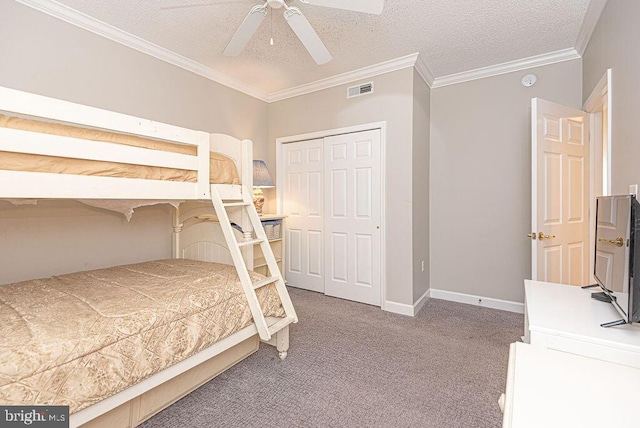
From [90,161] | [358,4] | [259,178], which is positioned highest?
[358,4]

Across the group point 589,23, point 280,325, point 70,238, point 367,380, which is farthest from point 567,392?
point 70,238

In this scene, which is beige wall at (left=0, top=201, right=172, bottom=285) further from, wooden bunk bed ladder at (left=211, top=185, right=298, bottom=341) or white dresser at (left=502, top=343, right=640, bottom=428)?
white dresser at (left=502, top=343, right=640, bottom=428)

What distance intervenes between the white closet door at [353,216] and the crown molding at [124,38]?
1458 mm

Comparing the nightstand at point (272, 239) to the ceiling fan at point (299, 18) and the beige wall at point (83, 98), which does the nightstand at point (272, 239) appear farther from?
the ceiling fan at point (299, 18)

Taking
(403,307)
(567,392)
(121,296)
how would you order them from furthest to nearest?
(403,307)
(121,296)
(567,392)

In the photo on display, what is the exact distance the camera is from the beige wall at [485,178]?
303cm

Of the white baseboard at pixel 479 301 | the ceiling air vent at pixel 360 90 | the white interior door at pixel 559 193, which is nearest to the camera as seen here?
the white interior door at pixel 559 193

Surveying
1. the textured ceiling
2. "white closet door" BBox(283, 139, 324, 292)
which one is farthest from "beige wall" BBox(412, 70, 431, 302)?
"white closet door" BBox(283, 139, 324, 292)

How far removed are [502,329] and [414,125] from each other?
2137 mm

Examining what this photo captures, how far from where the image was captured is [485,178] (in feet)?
10.7

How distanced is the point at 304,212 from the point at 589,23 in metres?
3.19

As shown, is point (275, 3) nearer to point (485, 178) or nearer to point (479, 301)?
point (485, 178)

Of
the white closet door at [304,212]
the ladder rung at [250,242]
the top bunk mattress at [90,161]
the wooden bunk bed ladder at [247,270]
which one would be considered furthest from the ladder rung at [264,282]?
the white closet door at [304,212]

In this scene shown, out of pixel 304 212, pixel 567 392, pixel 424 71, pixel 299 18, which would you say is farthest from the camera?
pixel 304 212
